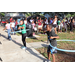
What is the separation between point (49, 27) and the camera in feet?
13.5

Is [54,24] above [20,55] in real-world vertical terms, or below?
above

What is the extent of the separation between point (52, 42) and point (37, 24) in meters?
A: 7.72

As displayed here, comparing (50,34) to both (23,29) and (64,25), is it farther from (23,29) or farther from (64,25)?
(64,25)

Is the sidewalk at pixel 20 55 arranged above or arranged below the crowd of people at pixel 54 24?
below

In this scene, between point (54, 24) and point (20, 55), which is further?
point (54, 24)

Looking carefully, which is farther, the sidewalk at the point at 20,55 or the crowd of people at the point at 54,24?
the crowd of people at the point at 54,24

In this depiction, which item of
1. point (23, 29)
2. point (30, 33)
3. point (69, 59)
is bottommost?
point (69, 59)

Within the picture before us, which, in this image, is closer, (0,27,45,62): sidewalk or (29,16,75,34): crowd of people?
(0,27,45,62): sidewalk

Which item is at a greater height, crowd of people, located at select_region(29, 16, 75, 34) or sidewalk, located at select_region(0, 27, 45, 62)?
crowd of people, located at select_region(29, 16, 75, 34)
